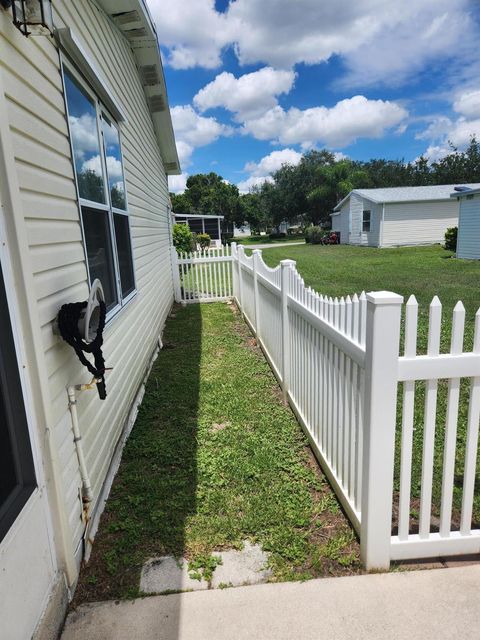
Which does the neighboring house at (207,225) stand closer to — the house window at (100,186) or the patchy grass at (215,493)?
the house window at (100,186)

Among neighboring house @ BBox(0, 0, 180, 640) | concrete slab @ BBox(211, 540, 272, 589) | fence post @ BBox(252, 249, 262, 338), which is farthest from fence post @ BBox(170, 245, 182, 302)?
concrete slab @ BBox(211, 540, 272, 589)

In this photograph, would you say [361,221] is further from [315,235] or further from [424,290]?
[424,290]

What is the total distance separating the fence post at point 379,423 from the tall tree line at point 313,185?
47.3 metres

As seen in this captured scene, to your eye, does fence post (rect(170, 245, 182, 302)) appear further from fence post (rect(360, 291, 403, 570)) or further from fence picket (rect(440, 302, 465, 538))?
fence picket (rect(440, 302, 465, 538))

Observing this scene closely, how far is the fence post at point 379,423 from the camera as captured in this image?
6.18 feet

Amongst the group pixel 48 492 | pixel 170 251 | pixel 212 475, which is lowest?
pixel 212 475

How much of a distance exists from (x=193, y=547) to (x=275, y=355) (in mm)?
2691

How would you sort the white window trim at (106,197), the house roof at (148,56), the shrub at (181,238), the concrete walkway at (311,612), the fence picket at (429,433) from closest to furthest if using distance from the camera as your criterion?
the concrete walkway at (311,612), the fence picket at (429,433), the white window trim at (106,197), the house roof at (148,56), the shrub at (181,238)

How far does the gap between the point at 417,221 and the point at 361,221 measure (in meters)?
3.61

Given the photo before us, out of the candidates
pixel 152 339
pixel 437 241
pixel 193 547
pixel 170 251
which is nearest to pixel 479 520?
pixel 193 547

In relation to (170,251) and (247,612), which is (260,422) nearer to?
(247,612)

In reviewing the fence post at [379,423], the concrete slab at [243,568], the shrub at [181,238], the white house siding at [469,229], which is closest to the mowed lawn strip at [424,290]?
the fence post at [379,423]

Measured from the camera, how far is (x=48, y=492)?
189 centimetres

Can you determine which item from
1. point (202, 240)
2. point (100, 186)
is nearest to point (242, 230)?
point (202, 240)
